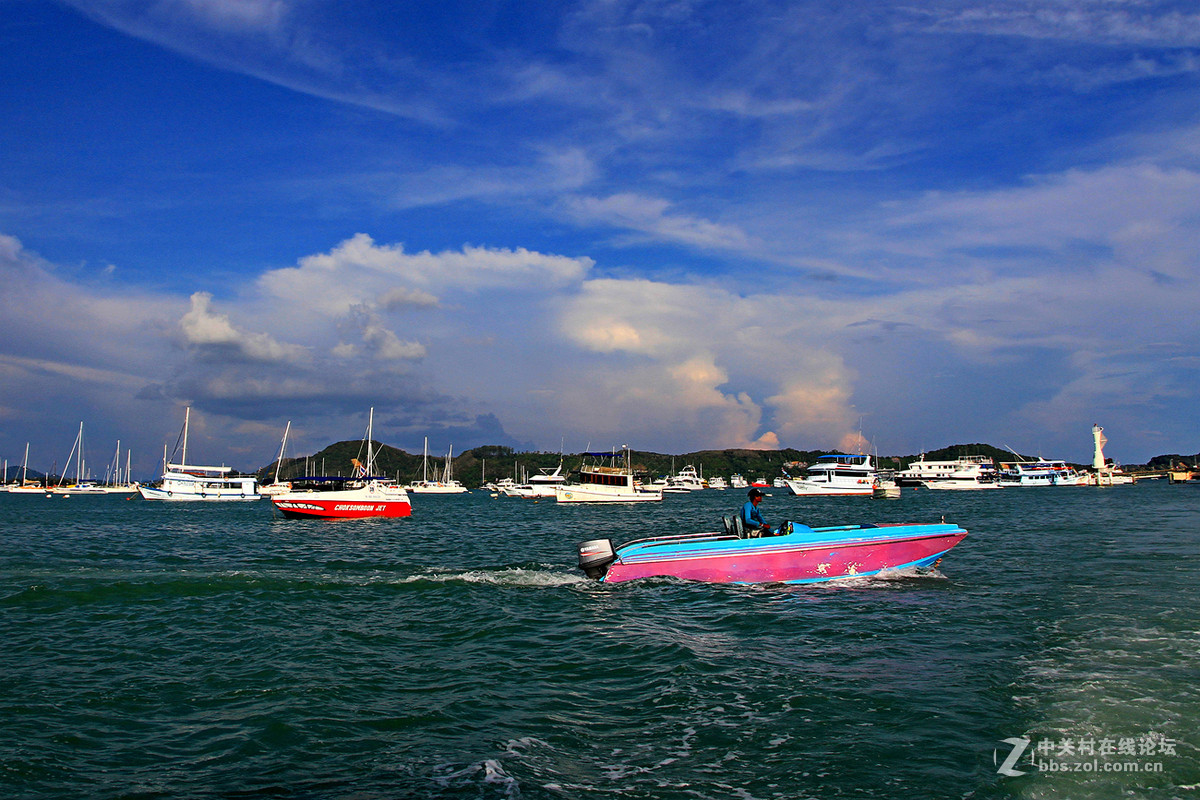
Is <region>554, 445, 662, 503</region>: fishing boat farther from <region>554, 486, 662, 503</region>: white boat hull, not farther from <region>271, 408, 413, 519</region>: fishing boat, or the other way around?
<region>271, 408, 413, 519</region>: fishing boat

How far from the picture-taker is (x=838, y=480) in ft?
295

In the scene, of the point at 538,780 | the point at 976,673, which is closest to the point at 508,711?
the point at 538,780

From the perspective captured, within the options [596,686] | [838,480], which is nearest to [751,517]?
[596,686]

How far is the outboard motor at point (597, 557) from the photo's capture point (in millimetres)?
17609

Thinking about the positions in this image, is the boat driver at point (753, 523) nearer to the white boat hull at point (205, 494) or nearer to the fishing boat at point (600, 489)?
the fishing boat at point (600, 489)

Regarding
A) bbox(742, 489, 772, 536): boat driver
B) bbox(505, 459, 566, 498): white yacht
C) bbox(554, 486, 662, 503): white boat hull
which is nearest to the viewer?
bbox(742, 489, 772, 536): boat driver

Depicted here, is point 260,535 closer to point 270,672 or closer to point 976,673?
point 270,672

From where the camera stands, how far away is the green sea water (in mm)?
6832

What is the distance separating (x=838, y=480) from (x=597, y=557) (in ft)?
258

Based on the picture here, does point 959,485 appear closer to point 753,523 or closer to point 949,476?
point 949,476

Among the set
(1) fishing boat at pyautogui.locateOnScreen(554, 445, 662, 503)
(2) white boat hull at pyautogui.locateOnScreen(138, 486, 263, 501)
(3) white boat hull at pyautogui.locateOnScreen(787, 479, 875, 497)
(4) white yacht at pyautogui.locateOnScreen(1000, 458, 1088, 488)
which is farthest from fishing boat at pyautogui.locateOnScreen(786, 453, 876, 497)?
(2) white boat hull at pyautogui.locateOnScreen(138, 486, 263, 501)

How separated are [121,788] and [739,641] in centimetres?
900

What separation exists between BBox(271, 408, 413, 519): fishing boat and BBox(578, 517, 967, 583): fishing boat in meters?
30.5

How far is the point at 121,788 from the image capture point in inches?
259
